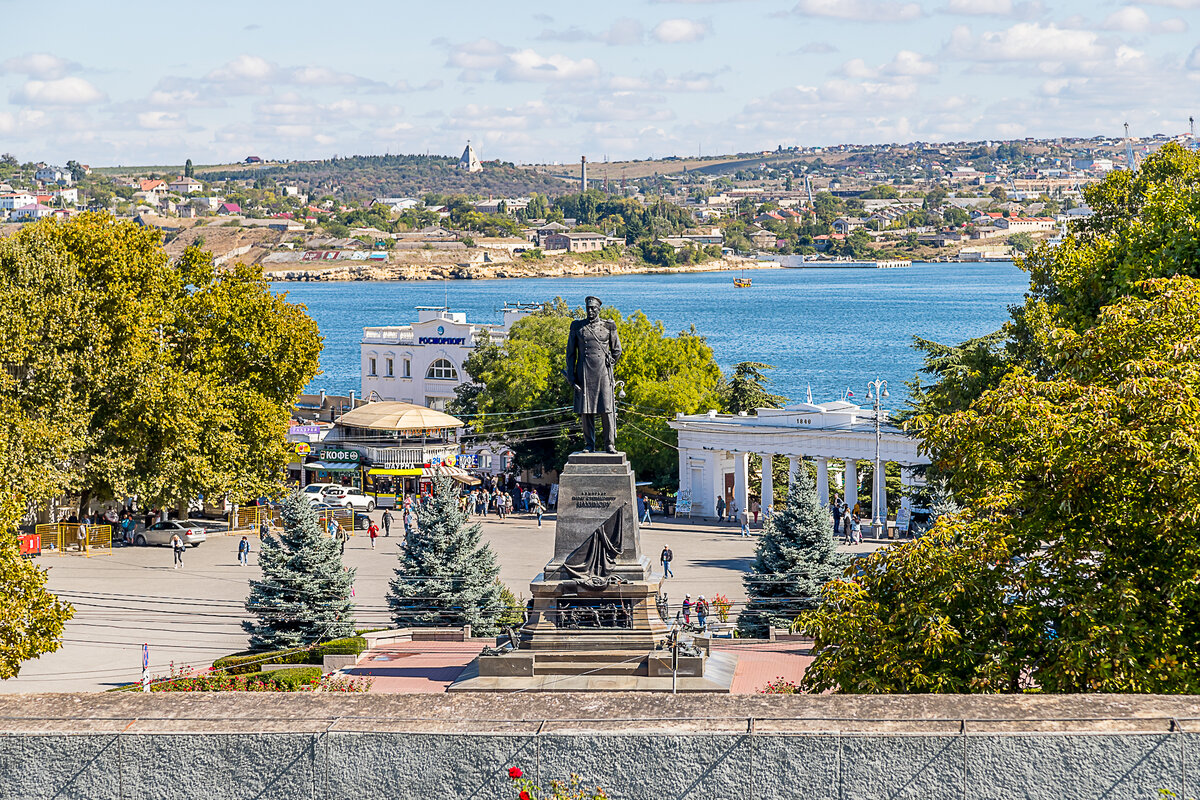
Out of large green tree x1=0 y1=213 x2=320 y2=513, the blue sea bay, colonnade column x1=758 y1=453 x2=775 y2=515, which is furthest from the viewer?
the blue sea bay

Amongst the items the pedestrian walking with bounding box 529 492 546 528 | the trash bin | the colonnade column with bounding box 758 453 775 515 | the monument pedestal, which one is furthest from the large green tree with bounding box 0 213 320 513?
the monument pedestal

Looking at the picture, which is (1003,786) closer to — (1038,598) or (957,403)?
(1038,598)

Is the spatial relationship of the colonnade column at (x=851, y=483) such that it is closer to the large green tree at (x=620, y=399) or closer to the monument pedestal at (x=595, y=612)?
the large green tree at (x=620, y=399)

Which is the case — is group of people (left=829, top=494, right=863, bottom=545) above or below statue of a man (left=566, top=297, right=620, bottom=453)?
below

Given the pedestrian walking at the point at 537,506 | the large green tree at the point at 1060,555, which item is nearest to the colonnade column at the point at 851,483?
the pedestrian walking at the point at 537,506

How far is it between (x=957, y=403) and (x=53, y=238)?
2340cm

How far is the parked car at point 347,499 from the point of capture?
45594 mm

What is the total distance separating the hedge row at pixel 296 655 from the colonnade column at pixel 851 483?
71.1 feet

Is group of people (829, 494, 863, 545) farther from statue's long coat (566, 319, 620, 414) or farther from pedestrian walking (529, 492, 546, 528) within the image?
statue's long coat (566, 319, 620, 414)

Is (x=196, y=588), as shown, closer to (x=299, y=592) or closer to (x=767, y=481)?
(x=299, y=592)

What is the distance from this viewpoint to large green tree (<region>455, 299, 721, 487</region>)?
4947 centimetres

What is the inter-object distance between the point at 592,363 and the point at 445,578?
781 cm

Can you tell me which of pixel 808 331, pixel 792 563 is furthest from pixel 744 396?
pixel 808 331

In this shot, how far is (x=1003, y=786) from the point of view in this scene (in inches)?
222
